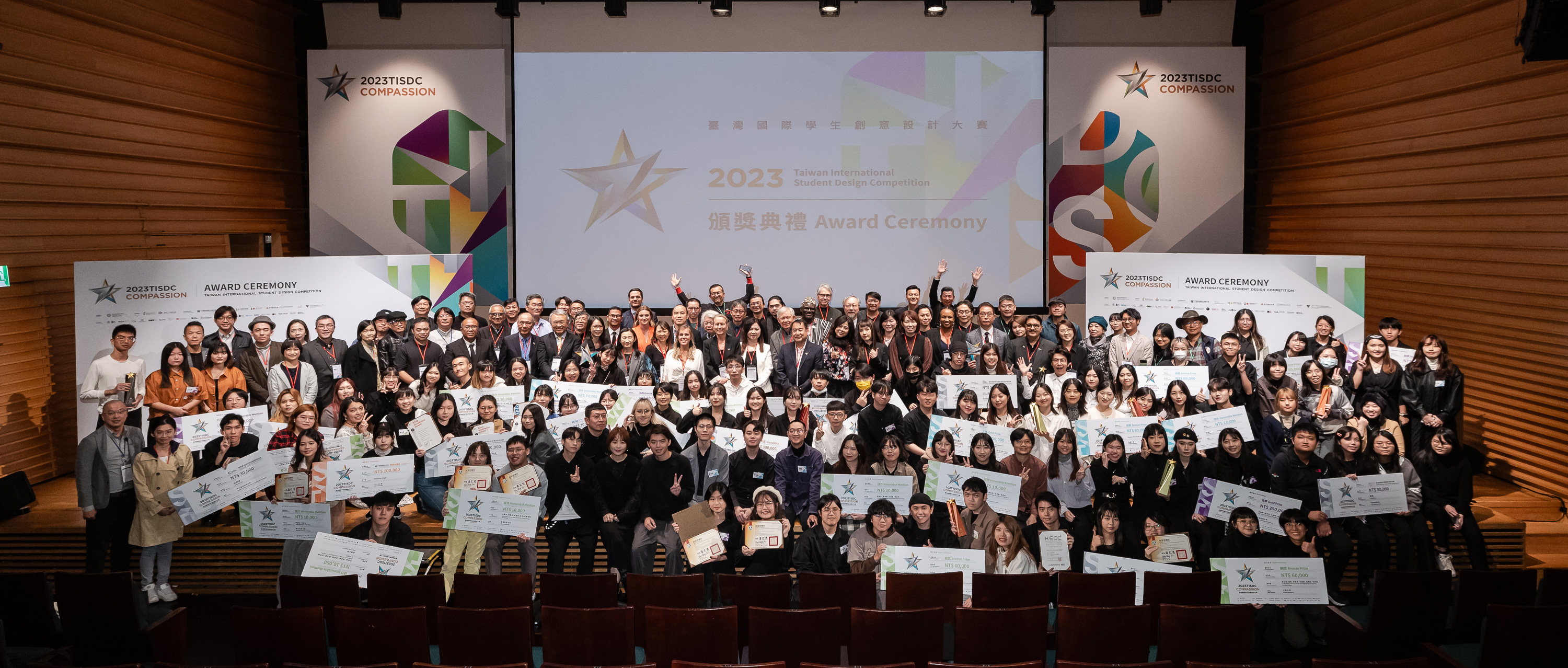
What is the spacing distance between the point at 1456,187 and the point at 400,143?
39.7ft

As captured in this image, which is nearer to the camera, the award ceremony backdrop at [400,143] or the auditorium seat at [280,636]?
the auditorium seat at [280,636]

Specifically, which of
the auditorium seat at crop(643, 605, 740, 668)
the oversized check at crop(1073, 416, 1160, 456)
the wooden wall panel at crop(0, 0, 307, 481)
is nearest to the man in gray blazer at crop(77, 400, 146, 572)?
the wooden wall panel at crop(0, 0, 307, 481)

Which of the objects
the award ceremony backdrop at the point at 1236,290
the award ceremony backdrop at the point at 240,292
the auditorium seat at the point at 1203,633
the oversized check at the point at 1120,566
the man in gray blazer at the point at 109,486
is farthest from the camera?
the award ceremony backdrop at the point at 1236,290

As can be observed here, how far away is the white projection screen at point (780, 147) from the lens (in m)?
12.0

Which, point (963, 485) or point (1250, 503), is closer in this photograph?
point (1250, 503)

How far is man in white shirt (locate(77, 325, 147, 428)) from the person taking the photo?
7695mm

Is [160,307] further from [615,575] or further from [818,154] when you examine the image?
[818,154]

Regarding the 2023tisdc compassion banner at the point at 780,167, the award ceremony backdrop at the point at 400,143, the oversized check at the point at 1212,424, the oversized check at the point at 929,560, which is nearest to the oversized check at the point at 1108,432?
the oversized check at the point at 1212,424

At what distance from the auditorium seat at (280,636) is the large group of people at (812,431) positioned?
3.64 ft

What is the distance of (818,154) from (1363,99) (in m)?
6.34

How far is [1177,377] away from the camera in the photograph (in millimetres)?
7941

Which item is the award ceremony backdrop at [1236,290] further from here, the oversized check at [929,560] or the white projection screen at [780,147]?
the oversized check at [929,560]

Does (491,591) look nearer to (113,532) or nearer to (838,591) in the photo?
(838,591)

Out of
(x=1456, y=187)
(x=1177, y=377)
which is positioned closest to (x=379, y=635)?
(x=1177, y=377)
